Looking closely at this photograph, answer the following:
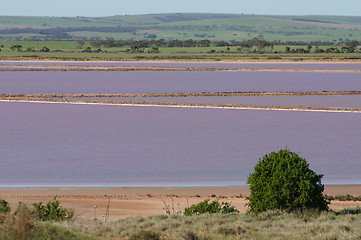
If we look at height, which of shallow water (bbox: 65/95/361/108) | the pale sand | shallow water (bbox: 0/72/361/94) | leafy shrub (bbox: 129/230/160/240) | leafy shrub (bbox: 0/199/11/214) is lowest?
leafy shrub (bbox: 129/230/160/240)

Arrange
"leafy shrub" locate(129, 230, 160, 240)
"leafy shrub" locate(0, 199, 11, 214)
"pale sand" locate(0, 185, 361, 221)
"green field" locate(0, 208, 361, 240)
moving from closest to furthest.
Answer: "green field" locate(0, 208, 361, 240) → "leafy shrub" locate(129, 230, 160, 240) → "leafy shrub" locate(0, 199, 11, 214) → "pale sand" locate(0, 185, 361, 221)

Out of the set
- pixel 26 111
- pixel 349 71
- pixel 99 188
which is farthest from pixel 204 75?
pixel 99 188

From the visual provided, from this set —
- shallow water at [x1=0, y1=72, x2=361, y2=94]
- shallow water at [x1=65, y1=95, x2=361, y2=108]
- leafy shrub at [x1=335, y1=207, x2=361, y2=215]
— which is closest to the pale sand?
leafy shrub at [x1=335, y1=207, x2=361, y2=215]

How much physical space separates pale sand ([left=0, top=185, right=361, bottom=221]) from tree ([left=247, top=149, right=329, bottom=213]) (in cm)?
217

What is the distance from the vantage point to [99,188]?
20.7 metres

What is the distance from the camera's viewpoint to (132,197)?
19156 mm

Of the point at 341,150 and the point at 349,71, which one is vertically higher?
the point at 349,71

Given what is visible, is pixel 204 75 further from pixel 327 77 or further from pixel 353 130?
pixel 353 130

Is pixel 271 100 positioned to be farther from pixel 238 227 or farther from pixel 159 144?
pixel 238 227

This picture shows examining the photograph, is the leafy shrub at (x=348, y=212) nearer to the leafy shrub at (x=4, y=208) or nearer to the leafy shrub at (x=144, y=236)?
the leafy shrub at (x=144, y=236)

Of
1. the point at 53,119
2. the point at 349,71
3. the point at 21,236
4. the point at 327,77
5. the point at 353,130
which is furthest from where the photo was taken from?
the point at 349,71

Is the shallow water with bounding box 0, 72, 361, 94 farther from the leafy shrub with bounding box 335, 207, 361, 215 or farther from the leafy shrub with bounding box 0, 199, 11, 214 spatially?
the leafy shrub with bounding box 335, 207, 361, 215

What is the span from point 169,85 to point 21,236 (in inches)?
1839

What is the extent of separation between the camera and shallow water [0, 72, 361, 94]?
53.4 m
